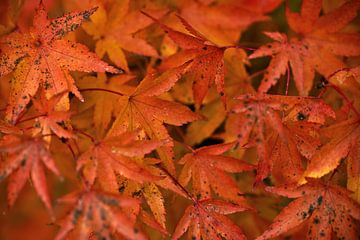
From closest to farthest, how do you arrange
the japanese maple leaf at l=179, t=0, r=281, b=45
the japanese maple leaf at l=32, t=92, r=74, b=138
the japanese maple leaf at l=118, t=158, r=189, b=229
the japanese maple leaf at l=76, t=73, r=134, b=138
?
the japanese maple leaf at l=32, t=92, r=74, b=138 < the japanese maple leaf at l=118, t=158, r=189, b=229 < the japanese maple leaf at l=76, t=73, r=134, b=138 < the japanese maple leaf at l=179, t=0, r=281, b=45

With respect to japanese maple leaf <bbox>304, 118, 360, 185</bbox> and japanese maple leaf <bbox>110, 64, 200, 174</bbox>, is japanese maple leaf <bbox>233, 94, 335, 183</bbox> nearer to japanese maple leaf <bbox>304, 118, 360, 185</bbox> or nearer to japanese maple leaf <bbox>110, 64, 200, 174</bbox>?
japanese maple leaf <bbox>304, 118, 360, 185</bbox>

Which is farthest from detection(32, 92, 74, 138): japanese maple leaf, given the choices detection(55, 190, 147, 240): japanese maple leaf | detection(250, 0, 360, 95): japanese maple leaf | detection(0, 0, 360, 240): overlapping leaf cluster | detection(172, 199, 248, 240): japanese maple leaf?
detection(250, 0, 360, 95): japanese maple leaf

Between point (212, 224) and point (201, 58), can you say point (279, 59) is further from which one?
point (212, 224)

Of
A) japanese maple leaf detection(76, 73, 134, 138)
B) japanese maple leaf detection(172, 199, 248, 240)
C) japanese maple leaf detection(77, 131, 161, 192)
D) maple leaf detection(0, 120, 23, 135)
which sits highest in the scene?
maple leaf detection(0, 120, 23, 135)

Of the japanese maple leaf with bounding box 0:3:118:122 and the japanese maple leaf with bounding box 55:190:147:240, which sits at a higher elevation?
the japanese maple leaf with bounding box 0:3:118:122

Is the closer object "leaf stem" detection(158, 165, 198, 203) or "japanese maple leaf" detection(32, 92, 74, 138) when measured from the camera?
"japanese maple leaf" detection(32, 92, 74, 138)

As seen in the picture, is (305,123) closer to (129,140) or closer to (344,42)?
(344,42)

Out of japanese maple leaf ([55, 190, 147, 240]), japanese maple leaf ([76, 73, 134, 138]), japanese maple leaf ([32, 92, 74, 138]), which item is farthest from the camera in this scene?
japanese maple leaf ([76, 73, 134, 138])
